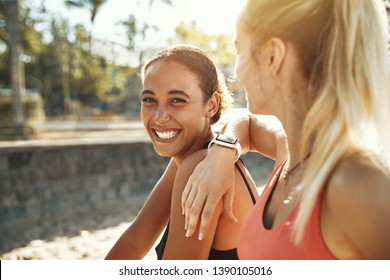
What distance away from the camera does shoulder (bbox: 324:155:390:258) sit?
906mm

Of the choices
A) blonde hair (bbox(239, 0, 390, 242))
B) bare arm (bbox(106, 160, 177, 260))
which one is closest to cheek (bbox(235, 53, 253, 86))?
blonde hair (bbox(239, 0, 390, 242))

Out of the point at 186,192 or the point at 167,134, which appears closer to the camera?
the point at 186,192

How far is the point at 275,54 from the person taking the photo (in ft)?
3.94

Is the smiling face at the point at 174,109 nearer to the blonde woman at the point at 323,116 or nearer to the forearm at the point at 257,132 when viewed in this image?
the forearm at the point at 257,132

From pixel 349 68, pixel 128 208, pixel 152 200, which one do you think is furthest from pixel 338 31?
pixel 128 208

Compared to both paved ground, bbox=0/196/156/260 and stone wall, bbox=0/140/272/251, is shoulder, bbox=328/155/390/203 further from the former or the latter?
stone wall, bbox=0/140/272/251

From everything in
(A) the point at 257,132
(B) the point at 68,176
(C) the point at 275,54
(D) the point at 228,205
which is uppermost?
(C) the point at 275,54

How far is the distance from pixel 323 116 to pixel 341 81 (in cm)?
9

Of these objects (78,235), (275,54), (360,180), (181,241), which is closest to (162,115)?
(181,241)

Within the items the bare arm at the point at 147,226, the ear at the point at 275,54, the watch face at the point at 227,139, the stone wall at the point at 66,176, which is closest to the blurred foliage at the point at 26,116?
the stone wall at the point at 66,176

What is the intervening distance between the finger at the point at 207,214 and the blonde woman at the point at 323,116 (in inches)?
8.6

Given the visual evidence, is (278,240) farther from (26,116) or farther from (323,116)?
(26,116)

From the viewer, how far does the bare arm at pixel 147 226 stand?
76.5 inches
